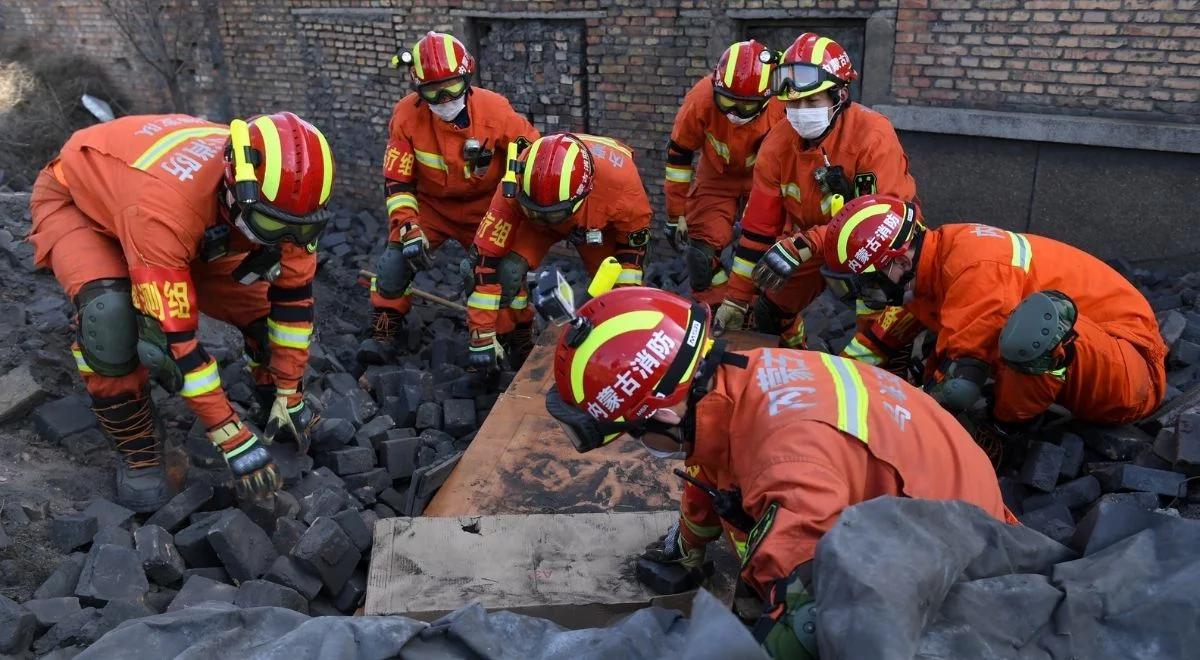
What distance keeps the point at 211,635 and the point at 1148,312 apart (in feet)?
13.1

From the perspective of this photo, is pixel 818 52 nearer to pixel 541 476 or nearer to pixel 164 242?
pixel 541 476

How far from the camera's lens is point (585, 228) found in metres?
5.22

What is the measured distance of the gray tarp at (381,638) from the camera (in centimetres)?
206

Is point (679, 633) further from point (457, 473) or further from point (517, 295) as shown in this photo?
point (517, 295)

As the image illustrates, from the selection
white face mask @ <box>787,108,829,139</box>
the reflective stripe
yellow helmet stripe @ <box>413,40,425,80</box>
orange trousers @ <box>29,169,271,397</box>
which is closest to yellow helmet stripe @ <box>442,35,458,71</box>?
yellow helmet stripe @ <box>413,40,425,80</box>

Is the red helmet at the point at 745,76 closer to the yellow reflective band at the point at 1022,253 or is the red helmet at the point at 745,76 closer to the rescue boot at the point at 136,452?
the yellow reflective band at the point at 1022,253

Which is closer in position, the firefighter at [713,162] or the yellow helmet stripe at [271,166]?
the yellow helmet stripe at [271,166]

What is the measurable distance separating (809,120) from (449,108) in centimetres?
232

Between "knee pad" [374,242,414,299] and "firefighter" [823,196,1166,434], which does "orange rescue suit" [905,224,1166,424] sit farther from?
"knee pad" [374,242,414,299]

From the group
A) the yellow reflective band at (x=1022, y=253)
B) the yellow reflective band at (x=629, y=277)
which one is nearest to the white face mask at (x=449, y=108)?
the yellow reflective band at (x=629, y=277)

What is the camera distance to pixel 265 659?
204 centimetres

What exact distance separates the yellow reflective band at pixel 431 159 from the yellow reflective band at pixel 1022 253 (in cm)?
354

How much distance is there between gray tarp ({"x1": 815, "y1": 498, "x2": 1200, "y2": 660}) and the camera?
1772 mm

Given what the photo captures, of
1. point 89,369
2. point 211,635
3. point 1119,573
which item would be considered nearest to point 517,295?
point 89,369
